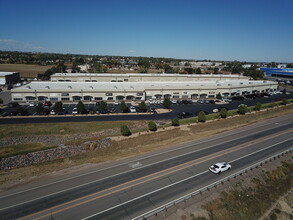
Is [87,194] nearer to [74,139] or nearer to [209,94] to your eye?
[74,139]

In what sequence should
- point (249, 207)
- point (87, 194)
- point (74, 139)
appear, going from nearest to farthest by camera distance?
point (249, 207) → point (87, 194) → point (74, 139)

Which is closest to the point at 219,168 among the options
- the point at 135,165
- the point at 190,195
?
the point at 190,195

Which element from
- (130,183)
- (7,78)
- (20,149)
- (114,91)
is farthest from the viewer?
(7,78)

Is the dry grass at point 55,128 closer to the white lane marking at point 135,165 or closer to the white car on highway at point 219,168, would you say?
the white lane marking at point 135,165

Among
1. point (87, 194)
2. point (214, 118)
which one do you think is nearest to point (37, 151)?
point (87, 194)

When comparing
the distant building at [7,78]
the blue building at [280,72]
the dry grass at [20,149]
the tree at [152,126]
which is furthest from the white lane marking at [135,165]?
the blue building at [280,72]

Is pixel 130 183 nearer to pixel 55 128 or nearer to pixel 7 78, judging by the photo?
pixel 55 128
